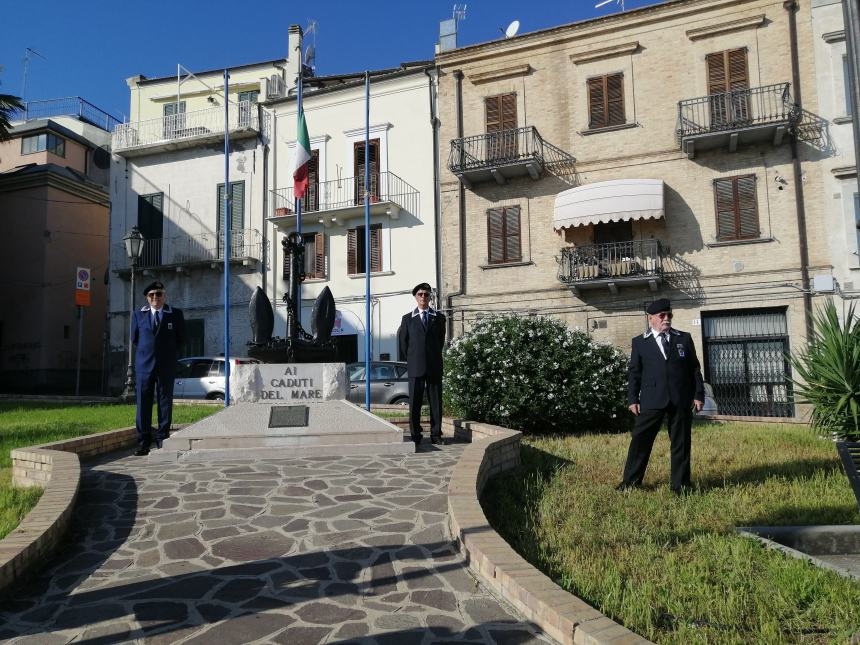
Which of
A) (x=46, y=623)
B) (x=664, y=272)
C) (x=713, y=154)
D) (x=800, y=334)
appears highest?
(x=713, y=154)

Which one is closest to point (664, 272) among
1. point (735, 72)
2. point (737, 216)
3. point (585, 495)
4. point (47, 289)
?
point (737, 216)

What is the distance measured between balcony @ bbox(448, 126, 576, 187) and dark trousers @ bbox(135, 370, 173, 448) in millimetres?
13947

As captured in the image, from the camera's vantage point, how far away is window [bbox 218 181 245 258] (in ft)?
77.5

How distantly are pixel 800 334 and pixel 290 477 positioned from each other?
1533 centimetres

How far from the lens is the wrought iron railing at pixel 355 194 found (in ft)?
70.6

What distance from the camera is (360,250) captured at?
2214 cm

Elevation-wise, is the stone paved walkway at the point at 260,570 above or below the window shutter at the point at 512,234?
below

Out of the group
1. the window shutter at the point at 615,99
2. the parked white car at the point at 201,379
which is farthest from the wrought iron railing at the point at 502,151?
the parked white car at the point at 201,379

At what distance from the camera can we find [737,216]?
58.0 ft

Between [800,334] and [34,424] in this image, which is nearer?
[34,424]

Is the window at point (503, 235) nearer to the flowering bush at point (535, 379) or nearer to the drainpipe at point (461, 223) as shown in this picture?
the drainpipe at point (461, 223)

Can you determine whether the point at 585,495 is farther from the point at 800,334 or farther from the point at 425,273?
the point at 425,273

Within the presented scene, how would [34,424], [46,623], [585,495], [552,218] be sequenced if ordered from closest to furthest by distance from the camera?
[46,623]
[585,495]
[34,424]
[552,218]

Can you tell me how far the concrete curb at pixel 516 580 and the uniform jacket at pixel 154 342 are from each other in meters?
3.67
